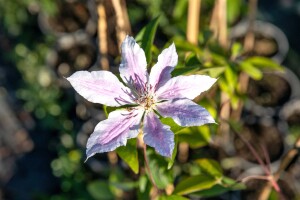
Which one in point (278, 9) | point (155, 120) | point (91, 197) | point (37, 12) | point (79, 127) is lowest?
point (91, 197)

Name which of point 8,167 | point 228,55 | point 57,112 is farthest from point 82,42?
point 228,55

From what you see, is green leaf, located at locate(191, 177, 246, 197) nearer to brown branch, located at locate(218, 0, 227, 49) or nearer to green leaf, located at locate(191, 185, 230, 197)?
green leaf, located at locate(191, 185, 230, 197)

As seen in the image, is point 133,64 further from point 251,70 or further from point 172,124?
point 251,70

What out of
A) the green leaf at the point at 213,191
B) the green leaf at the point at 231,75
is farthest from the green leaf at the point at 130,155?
the green leaf at the point at 231,75

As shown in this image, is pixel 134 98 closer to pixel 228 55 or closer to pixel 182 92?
pixel 182 92

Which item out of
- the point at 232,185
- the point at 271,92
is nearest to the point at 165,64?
the point at 232,185
